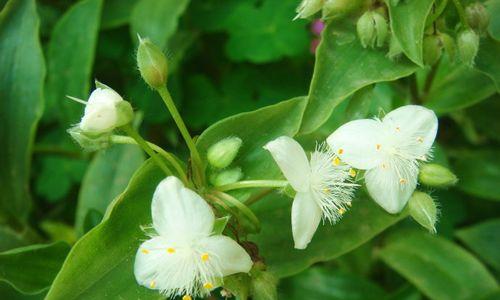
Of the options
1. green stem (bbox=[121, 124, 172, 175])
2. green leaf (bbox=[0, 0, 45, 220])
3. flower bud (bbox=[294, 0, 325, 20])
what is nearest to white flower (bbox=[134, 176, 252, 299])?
green stem (bbox=[121, 124, 172, 175])

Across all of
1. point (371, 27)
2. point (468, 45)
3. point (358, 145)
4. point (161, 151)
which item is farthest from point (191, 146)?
point (468, 45)

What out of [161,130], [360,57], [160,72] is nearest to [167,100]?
[160,72]

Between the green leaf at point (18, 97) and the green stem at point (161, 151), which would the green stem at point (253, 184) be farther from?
the green leaf at point (18, 97)

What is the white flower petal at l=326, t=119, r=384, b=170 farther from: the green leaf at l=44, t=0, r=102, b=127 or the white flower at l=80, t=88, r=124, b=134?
the green leaf at l=44, t=0, r=102, b=127

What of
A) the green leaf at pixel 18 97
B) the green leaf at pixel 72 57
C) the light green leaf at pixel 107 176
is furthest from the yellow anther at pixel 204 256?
the green leaf at pixel 72 57

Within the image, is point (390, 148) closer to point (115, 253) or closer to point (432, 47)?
point (432, 47)
